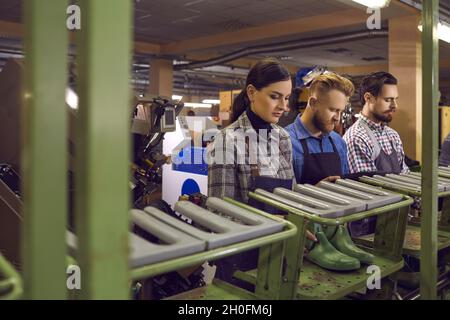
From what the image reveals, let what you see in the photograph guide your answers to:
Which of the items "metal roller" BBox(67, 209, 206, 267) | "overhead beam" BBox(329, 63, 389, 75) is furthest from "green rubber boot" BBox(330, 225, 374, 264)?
"overhead beam" BBox(329, 63, 389, 75)

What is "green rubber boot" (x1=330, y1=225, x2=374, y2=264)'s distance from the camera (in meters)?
1.62

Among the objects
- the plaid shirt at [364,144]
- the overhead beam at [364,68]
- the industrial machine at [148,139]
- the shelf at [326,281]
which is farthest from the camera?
the overhead beam at [364,68]

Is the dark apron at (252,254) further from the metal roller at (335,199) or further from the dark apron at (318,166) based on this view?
the dark apron at (318,166)

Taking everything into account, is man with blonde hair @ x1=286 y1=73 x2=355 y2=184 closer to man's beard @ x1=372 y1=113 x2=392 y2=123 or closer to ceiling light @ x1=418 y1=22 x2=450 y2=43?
man's beard @ x1=372 y1=113 x2=392 y2=123

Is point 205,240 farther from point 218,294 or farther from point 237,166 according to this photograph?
point 237,166

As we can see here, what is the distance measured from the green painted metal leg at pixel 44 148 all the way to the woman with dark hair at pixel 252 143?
107 centimetres

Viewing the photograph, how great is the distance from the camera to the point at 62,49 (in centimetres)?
78

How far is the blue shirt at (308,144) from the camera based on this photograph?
2.55m

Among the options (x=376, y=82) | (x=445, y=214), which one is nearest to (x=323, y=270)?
(x=445, y=214)

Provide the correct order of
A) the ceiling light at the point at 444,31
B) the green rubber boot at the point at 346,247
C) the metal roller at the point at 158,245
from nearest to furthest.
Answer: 1. the metal roller at the point at 158,245
2. the green rubber boot at the point at 346,247
3. the ceiling light at the point at 444,31

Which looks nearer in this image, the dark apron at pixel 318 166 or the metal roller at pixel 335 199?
the metal roller at pixel 335 199

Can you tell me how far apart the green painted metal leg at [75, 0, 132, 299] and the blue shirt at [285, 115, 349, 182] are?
184 cm

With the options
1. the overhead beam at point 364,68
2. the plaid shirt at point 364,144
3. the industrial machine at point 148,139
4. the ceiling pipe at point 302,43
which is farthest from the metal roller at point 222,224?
the overhead beam at point 364,68
